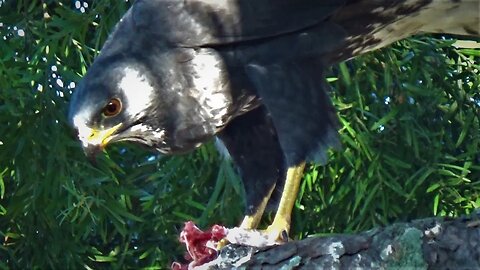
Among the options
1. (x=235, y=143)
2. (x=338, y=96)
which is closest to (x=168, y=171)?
(x=338, y=96)

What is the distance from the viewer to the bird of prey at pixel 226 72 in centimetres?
172

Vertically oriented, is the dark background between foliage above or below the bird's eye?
below

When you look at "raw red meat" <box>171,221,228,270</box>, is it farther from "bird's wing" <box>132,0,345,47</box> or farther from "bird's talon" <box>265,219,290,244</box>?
"bird's wing" <box>132,0,345,47</box>

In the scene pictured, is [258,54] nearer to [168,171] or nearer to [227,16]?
[227,16]

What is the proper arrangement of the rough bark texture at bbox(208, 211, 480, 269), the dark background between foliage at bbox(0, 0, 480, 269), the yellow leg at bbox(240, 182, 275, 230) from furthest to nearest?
the dark background between foliage at bbox(0, 0, 480, 269), the yellow leg at bbox(240, 182, 275, 230), the rough bark texture at bbox(208, 211, 480, 269)

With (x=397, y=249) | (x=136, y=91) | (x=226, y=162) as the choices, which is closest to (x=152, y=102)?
(x=136, y=91)

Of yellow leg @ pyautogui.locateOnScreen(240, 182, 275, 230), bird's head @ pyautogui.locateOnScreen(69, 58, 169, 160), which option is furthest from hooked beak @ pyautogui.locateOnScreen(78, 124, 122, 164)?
yellow leg @ pyautogui.locateOnScreen(240, 182, 275, 230)

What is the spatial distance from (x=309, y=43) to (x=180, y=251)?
4.48 ft

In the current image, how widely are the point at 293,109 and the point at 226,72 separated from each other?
0.12m

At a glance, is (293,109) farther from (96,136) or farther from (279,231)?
(96,136)

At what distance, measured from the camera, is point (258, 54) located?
1.76m

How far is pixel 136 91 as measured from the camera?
172cm

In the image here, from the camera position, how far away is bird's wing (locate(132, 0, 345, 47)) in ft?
5.78

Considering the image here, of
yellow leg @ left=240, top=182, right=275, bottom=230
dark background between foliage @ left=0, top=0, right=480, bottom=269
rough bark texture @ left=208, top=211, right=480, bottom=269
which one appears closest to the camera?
rough bark texture @ left=208, top=211, right=480, bottom=269
